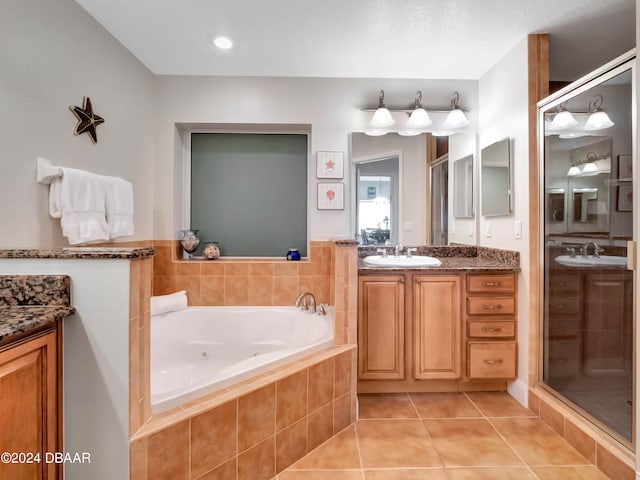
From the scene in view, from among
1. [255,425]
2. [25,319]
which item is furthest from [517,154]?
[25,319]

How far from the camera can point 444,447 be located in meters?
1.81

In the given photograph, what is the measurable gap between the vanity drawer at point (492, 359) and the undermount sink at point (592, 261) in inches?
26.4

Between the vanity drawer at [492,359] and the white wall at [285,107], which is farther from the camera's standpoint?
the white wall at [285,107]

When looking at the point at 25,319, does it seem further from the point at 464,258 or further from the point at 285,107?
the point at 464,258

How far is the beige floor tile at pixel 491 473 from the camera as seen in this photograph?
159cm

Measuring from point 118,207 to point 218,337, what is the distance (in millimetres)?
1168

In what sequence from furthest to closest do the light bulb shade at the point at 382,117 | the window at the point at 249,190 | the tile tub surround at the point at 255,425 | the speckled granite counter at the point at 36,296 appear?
the window at the point at 249,190 → the light bulb shade at the point at 382,117 → the tile tub surround at the point at 255,425 → the speckled granite counter at the point at 36,296

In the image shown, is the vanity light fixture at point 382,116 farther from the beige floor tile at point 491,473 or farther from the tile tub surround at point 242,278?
the beige floor tile at point 491,473

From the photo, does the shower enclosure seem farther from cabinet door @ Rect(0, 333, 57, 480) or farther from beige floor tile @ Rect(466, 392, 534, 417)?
cabinet door @ Rect(0, 333, 57, 480)

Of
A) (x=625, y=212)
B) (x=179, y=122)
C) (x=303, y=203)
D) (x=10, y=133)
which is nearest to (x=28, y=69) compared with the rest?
(x=10, y=133)

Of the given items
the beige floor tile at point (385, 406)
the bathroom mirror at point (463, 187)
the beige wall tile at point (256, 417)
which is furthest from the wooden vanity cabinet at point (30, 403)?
the bathroom mirror at point (463, 187)

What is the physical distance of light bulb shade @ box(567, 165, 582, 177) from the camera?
1858 millimetres

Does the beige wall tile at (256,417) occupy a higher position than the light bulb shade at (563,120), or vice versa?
the light bulb shade at (563,120)

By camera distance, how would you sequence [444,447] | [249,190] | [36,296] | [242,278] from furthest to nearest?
[249,190] < [242,278] < [444,447] < [36,296]
